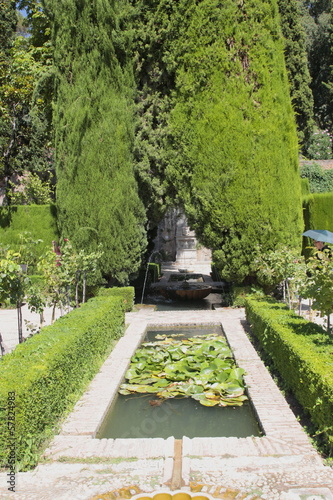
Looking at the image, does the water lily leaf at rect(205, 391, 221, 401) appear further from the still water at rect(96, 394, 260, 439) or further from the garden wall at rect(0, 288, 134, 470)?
the garden wall at rect(0, 288, 134, 470)

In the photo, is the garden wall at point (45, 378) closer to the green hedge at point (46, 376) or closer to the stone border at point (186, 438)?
the green hedge at point (46, 376)

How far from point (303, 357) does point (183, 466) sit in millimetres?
1798

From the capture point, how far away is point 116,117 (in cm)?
1159

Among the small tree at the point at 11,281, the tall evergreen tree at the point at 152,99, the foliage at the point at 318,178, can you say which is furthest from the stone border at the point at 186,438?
the foliage at the point at 318,178

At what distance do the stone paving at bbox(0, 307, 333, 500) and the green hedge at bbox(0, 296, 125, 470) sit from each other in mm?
169

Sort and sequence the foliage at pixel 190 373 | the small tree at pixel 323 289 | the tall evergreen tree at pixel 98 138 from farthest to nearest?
the tall evergreen tree at pixel 98 138
the foliage at pixel 190 373
the small tree at pixel 323 289

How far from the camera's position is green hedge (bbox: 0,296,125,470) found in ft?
11.9

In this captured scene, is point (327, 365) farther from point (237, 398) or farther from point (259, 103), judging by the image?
point (259, 103)

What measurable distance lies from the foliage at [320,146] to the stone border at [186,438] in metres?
19.8

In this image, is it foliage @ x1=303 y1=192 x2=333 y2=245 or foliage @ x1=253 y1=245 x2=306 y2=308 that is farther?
foliage @ x1=303 y1=192 x2=333 y2=245

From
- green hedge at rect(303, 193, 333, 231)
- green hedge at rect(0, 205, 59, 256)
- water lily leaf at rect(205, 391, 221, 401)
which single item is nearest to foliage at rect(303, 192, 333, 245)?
green hedge at rect(303, 193, 333, 231)

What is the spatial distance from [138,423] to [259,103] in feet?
29.1

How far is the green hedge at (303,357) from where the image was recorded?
387cm

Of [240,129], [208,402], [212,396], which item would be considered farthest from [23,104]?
[208,402]
